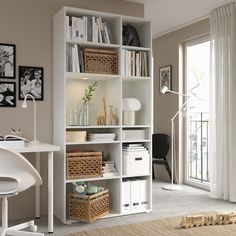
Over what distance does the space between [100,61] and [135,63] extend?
0.42 m

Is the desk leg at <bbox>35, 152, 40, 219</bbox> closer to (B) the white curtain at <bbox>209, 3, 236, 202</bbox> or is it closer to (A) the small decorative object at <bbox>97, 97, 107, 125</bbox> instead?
(A) the small decorative object at <bbox>97, 97, 107, 125</bbox>

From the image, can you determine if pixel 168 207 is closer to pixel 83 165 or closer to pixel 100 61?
pixel 83 165

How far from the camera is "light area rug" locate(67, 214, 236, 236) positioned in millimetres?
3182

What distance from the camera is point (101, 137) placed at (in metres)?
3.74

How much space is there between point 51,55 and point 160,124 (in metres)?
2.93

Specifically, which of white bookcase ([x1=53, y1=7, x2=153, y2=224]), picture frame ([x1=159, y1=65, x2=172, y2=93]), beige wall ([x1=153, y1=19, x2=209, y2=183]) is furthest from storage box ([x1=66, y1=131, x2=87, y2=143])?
picture frame ([x1=159, y1=65, x2=172, y2=93])

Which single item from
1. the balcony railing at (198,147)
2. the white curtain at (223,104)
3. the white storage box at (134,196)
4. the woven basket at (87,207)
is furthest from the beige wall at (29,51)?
the balcony railing at (198,147)

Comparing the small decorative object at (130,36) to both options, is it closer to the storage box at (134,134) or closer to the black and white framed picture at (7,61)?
the storage box at (134,134)

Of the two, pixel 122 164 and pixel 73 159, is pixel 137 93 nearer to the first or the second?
pixel 122 164

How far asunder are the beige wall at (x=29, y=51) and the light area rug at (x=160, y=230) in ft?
2.94

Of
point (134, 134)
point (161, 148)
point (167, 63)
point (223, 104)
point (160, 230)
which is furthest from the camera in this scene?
point (167, 63)

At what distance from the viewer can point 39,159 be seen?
12.3ft

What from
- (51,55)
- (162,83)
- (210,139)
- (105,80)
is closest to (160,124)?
(162,83)

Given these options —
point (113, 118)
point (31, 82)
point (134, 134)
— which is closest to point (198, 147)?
point (134, 134)
